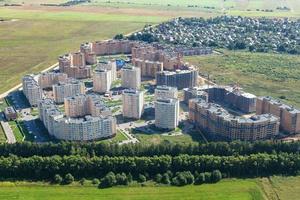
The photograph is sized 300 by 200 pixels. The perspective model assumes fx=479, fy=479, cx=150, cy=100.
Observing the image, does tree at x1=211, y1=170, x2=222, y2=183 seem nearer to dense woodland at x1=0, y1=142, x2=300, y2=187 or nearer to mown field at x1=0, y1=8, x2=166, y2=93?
dense woodland at x1=0, y1=142, x2=300, y2=187

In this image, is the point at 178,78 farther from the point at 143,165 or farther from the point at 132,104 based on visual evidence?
the point at 143,165

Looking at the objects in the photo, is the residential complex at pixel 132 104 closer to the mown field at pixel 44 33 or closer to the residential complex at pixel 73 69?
the residential complex at pixel 73 69

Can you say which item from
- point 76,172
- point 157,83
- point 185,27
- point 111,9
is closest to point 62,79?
point 157,83

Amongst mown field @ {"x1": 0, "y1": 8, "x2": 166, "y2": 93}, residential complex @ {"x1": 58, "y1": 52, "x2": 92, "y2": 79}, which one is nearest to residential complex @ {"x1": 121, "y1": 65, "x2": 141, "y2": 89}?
residential complex @ {"x1": 58, "y1": 52, "x2": 92, "y2": 79}

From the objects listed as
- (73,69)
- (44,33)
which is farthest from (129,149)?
(44,33)

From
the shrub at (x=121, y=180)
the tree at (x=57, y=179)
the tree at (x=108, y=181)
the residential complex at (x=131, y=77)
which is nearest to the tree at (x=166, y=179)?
the shrub at (x=121, y=180)

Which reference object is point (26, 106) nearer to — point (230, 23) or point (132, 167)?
point (132, 167)
